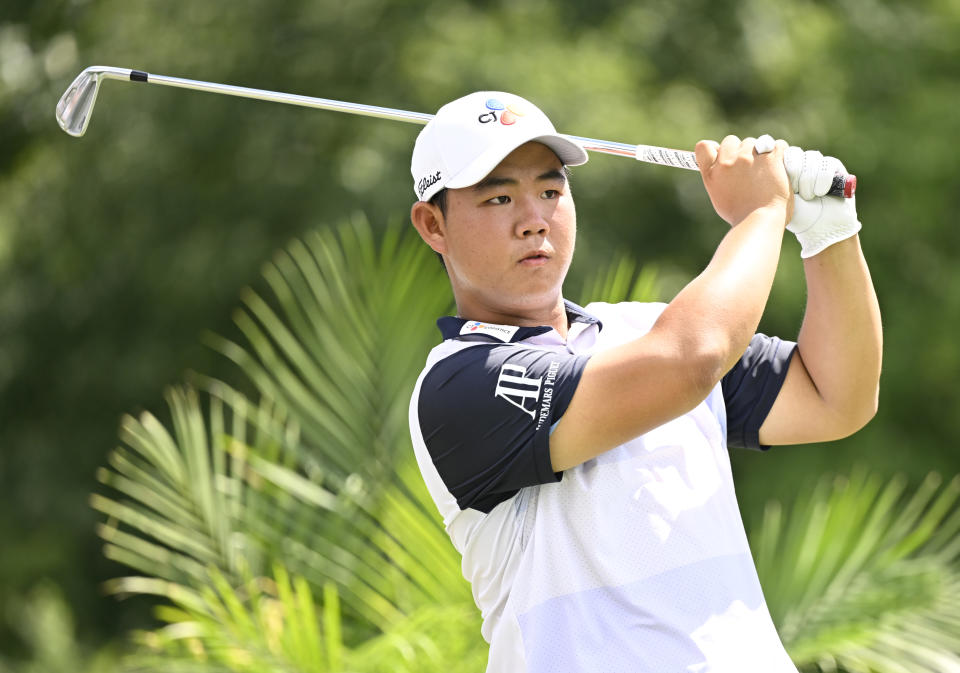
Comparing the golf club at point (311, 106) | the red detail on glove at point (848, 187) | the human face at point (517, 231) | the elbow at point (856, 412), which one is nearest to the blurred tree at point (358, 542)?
the golf club at point (311, 106)

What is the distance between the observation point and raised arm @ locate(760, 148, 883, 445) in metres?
2.26

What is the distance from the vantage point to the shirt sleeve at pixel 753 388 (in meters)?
2.38

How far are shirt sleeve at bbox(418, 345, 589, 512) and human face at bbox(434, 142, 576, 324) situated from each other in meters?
0.16

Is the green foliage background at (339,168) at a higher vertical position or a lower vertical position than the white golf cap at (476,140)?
higher

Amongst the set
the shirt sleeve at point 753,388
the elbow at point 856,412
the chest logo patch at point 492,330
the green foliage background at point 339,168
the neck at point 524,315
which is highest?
the green foliage background at point 339,168

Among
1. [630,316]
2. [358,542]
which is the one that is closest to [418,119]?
[630,316]

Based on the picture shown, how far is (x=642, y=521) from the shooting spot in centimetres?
209

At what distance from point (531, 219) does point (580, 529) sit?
0.51 meters

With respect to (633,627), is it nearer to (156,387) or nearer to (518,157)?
(518,157)

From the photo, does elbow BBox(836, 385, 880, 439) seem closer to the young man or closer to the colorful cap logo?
the young man

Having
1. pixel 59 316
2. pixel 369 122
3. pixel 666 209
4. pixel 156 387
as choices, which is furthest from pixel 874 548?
pixel 59 316

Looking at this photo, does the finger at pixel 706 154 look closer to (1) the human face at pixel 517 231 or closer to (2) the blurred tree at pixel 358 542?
(1) the human face at pixel 517 231

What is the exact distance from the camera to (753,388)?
7.84 ft

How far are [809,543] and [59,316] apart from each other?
6.62 m
